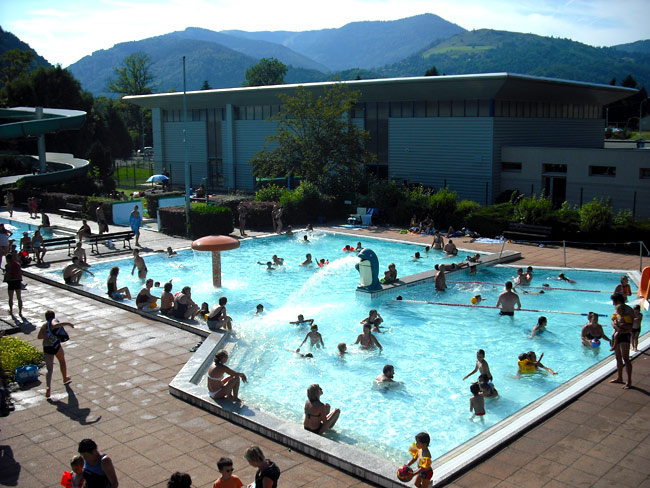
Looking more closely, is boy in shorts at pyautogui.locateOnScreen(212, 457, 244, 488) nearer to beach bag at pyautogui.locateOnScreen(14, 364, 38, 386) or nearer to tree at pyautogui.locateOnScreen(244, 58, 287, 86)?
beach bag at pyautogui.locateOnScreen(14, 364, 38, 386)

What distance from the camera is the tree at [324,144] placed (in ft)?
109

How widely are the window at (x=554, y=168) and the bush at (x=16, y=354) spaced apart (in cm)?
2441

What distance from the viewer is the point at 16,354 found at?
38.2 feet

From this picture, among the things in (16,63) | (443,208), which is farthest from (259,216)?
(16,63)

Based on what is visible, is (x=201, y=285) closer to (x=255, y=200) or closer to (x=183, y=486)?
(x=255, y=200)

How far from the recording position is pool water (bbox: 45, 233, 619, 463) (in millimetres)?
10859

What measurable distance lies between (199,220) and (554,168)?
54.5ft

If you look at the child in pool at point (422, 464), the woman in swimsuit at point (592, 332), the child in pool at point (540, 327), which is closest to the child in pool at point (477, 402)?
the child in pool at point (422, 464)

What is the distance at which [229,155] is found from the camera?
151ft

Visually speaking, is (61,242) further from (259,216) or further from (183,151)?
(183,151)

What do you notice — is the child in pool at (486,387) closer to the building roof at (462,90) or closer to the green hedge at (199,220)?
the green hedge at (199,220)

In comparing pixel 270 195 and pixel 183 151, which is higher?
pixel 183 151

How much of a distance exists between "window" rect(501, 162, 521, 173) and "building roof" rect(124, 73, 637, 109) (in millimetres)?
3412

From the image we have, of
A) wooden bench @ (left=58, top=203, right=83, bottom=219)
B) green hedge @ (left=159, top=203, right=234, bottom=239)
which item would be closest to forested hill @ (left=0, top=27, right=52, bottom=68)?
wooden bench @ (left=58, top=203, right=83, bottom=219)
